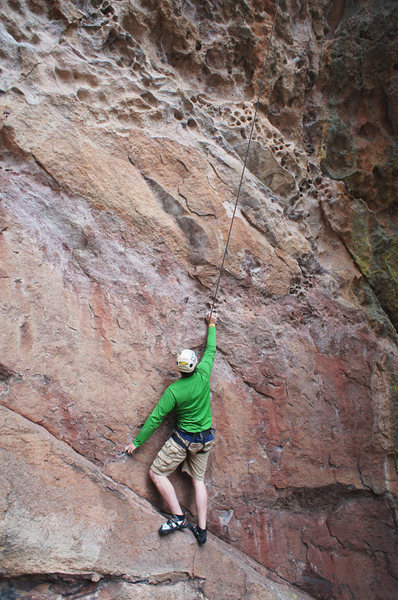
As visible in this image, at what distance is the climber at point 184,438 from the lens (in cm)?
332

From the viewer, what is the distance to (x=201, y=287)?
3961 mm

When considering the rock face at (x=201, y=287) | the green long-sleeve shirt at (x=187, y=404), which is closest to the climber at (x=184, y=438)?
the green long-sleeve shirt at (x=187, y=404)

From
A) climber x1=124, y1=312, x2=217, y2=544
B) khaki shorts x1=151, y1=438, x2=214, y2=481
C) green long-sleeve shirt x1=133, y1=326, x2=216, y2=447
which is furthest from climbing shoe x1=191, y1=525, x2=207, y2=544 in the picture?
green long-sleeve shirt x1=133, y1=326, x2=216, y2=447

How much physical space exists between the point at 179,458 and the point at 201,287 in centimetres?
163

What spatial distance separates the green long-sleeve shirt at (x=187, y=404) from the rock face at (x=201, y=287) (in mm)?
228

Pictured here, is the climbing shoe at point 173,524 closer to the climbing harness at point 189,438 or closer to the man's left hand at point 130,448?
the climbing harness at point 189,438

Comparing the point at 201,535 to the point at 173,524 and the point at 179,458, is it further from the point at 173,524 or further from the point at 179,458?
the point at 179,458

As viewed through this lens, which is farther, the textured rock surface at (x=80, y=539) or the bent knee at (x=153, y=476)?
the bent knee at (x=153, y=476)

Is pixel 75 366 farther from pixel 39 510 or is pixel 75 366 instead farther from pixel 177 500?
pixel 177 500

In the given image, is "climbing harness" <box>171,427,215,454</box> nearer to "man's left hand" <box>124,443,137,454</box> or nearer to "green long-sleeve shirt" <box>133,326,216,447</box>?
"green long-sleeve shirt" <box>133,326,216,447</box>

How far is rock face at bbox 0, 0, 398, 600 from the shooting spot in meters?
3.15

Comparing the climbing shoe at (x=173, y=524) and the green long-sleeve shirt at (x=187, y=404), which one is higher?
the green long-sleeve shirt at (x=187, y=404)

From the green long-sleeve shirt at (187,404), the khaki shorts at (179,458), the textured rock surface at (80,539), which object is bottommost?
the textured rock surface at (80,539)

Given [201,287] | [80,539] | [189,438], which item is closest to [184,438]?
[189,438]
